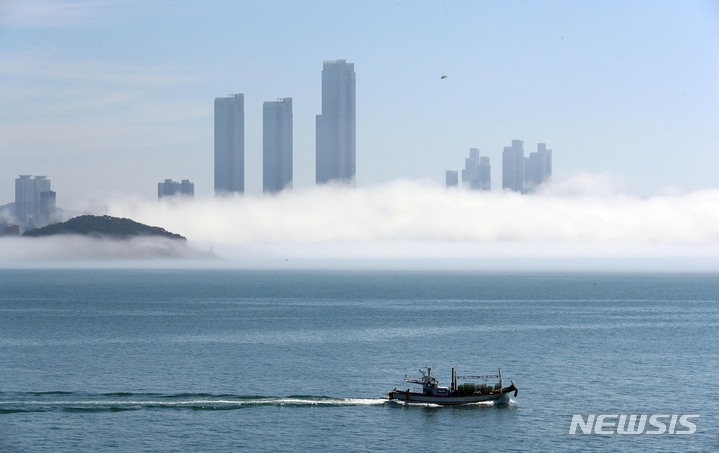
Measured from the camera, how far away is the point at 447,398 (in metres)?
113

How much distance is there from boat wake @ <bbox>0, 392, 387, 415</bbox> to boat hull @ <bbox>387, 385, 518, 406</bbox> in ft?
6.17

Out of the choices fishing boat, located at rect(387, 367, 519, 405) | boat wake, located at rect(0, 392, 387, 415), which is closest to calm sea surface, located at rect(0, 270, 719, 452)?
boat wake, located at rect(0, 392, 387, 415)

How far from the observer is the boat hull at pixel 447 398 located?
368 ft

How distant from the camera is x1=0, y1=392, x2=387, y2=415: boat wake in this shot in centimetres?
10744

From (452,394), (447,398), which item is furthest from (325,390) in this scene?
(452,394)

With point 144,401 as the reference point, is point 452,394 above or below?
above

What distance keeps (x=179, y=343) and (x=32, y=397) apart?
57127 mm

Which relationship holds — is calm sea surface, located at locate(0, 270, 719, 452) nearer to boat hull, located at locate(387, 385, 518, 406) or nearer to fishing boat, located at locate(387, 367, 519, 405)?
boat hull, located at locate(387, 385, 518, 406)

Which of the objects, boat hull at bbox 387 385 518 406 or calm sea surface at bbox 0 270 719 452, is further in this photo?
boat hull at bbox 387 385 518 406

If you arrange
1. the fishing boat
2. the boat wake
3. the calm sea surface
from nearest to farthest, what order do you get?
the calm sea surface
the boat wake
the fishing boat

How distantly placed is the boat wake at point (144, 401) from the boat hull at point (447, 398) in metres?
1.88

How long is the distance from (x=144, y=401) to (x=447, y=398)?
114ft

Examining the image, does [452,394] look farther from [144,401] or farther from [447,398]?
[144,401]

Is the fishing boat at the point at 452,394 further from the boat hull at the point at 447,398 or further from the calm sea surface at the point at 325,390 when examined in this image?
the calm sea surface at the point at 325,390
